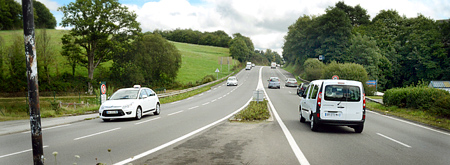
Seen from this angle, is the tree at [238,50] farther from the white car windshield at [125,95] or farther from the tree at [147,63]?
the white car windshield at [125,95]

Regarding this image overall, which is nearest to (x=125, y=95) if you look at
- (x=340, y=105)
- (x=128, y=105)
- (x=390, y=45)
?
(x=128, y=105)

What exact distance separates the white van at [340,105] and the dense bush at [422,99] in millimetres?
6716

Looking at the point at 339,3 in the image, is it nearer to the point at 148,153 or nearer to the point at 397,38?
the point at 397,38

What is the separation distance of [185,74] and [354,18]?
161 ft

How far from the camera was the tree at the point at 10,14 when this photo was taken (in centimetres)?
5850

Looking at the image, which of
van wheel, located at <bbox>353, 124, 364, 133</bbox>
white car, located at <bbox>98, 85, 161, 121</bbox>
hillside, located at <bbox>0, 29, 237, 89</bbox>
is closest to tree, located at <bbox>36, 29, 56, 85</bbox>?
hillside, located at <bbox>0, 29, 237, 89</bbox>

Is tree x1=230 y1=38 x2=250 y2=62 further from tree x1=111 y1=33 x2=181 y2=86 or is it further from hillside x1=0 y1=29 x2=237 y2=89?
tree x1=111 y1=33 x2=181 y2=86

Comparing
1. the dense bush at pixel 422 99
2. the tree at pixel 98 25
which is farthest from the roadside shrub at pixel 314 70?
the dense bush at pixel 422 99

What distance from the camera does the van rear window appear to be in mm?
10477

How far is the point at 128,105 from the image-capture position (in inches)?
571

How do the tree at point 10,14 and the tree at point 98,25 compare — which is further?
the tree at point 10,14

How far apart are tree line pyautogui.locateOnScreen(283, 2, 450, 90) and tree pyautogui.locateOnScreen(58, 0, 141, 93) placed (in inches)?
1579

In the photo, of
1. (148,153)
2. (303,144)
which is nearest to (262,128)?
(303,144)

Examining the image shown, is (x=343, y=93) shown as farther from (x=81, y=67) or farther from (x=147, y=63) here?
(x=81, y=67)
